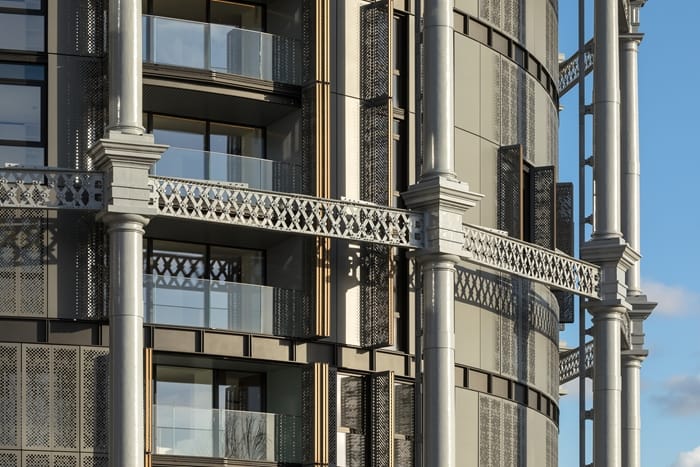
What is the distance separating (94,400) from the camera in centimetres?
4134

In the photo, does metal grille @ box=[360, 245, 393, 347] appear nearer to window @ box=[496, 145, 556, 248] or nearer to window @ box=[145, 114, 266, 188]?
window @ box=[145, 114, 266, 188]

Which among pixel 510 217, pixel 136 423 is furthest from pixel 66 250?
pixel 510 217

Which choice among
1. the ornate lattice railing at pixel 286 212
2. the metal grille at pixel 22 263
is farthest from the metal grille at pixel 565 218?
the metal grille at pixel 22 263

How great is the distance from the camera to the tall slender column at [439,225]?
43.6 meters

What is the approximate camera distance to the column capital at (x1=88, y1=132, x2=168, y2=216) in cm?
4056

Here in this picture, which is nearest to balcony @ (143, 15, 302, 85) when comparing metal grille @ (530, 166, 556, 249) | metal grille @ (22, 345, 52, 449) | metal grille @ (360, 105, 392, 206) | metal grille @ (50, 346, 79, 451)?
metal grille @ (360, 105, 392, 206)

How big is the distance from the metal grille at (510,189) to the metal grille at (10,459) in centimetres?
1502

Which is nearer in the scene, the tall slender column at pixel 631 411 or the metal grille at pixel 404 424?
the metal grille at pixel 404 424

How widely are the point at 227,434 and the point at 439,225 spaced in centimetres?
675

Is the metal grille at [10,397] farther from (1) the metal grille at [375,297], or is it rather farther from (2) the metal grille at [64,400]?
(1) the metal grille at [375,297]

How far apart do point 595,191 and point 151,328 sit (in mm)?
14125

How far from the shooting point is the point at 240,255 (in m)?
46.7

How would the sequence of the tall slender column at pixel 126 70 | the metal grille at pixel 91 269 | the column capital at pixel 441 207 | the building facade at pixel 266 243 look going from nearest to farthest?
the tall slender column at pixel 126 70 < the building facade at pixel 266 243 < the metal grille at pixel 91 269 < the column capital at pixel 441 207

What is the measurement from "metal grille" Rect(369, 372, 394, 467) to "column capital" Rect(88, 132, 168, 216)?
285 inches
